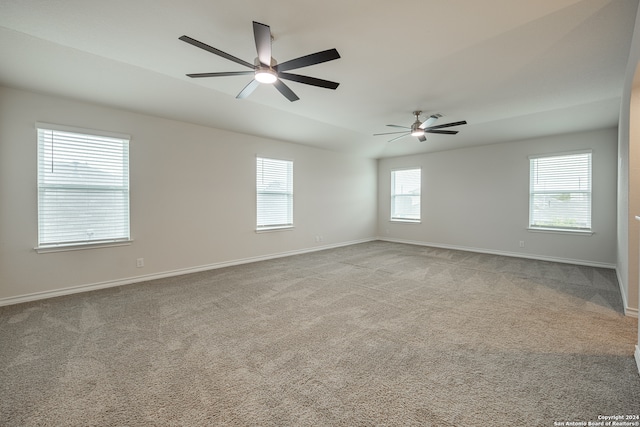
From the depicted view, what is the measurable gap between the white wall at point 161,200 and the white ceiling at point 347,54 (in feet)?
1.08

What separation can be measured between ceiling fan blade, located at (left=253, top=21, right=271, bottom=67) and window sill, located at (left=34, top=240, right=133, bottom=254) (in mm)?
3452

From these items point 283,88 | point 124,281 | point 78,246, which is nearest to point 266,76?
point 283,88

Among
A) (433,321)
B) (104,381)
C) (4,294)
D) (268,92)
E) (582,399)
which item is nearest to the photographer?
(582,399)

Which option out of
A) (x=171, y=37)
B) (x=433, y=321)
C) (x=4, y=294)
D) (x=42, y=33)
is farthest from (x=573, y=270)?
(x=4, y=294)

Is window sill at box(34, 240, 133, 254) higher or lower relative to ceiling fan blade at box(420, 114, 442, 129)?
lower

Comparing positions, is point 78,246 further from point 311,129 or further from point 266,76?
point 311,129

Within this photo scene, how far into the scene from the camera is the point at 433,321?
113 inches

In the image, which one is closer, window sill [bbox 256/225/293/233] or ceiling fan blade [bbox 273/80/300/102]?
ceiling fan blade [bbox 273/80/300/102]

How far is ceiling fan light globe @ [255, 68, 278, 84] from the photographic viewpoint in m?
2.56

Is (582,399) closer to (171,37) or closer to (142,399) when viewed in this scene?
(142,399)

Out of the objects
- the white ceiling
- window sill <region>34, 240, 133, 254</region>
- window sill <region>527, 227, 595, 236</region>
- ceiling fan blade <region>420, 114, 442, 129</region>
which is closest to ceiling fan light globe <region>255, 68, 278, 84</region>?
the white ceiling

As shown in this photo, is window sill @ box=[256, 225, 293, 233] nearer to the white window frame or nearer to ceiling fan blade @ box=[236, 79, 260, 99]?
ceiling fan blade @ box=[236, 79, 260, 99]

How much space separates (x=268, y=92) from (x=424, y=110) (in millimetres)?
2656

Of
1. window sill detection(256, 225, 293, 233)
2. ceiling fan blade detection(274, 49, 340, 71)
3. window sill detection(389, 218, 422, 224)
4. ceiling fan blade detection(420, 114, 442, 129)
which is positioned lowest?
window sill detection(256, 225, 293, 233)
